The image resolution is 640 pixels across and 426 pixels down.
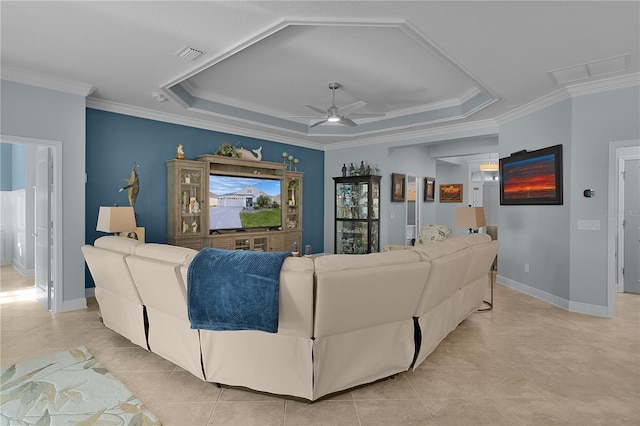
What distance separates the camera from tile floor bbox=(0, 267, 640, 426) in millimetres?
2141

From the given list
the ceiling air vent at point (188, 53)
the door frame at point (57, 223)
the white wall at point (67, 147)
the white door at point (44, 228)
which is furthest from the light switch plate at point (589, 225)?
the white door at point (44, 228)

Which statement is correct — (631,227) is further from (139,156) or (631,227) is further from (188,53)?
(139,156)

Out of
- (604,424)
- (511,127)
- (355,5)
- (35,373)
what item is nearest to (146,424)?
(35,373)

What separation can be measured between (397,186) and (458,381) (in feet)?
16.9

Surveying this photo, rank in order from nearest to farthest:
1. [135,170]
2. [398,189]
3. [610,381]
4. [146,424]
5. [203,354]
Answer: [146,424]
[203,354]
[610,381]
[135,170]
[398,189]

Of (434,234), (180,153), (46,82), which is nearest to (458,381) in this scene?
(434,234)

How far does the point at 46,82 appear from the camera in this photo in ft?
13.0

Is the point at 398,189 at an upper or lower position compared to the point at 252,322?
upper

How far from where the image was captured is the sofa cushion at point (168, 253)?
→ 2.43 metres

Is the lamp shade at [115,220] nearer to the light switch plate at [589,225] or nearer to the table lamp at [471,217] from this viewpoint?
the table lamp at [471,217]

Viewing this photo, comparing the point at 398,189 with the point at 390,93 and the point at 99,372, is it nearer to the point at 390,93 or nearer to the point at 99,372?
the point at 390,93

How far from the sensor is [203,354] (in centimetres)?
242

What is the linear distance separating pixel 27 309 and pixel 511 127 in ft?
23.0

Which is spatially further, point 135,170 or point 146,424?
point 135,170
